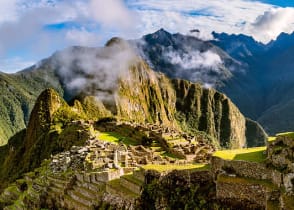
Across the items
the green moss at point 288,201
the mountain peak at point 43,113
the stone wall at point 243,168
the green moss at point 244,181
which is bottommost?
the green moss at point 288,201

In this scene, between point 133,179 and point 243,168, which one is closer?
point 243,168

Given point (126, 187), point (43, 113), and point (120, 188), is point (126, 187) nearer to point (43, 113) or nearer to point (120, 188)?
point (120, 188)

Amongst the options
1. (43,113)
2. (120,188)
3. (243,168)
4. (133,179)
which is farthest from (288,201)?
(43,113)

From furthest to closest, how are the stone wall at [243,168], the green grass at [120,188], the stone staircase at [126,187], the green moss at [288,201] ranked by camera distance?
the green grass at [120,188], the stone staircase at [126,187], the stone wall at [243,168], the green moss at [288,201]

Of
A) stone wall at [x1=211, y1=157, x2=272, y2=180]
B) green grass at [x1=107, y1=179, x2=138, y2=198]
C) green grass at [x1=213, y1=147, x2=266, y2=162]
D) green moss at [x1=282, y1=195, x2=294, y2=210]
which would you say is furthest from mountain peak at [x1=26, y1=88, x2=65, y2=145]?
green moss at [x1=282, y1=195, x2=294, y2=210]

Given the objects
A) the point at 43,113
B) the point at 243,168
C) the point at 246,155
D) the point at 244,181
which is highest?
the point at 43,113

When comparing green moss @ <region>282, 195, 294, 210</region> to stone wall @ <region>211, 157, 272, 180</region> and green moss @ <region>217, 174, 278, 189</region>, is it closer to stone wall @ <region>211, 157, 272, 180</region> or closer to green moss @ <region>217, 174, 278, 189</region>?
green moss @ <region>217, 174, 278, 189</region>

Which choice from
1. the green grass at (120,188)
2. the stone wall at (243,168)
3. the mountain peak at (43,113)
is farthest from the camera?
the mountain peak at (43,113)

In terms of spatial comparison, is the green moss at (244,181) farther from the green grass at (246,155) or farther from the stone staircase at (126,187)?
the stone staircase at (126,187)

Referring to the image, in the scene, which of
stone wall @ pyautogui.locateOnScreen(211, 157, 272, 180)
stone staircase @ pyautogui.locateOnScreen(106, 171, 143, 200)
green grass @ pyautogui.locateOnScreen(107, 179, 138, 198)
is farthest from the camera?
green grass @ pyautogui.locateOnScreen(107, 179, 138, 198)

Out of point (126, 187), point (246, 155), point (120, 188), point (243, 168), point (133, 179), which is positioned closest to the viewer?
point (243, 168)

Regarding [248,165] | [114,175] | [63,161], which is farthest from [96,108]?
[248,165]

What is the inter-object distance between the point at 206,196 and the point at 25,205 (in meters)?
27.2

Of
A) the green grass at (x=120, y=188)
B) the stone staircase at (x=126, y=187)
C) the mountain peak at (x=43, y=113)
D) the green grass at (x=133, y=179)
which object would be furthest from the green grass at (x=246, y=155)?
the mountain peak at (x=43, y=113)
